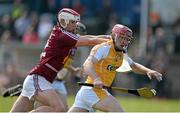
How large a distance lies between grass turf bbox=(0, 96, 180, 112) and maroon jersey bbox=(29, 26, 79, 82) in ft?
17.0

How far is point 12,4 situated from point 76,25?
14982mm

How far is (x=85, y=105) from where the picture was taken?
46.0ft

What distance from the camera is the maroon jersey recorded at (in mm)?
14219

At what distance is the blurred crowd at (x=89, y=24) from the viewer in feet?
86.5

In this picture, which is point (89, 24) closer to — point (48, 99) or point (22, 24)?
point (22, 24)

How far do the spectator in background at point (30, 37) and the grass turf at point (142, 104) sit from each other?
11.5ft

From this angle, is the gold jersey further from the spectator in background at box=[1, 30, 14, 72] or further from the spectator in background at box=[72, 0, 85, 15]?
the spectator in background at box=[72, 0, 85, 15]

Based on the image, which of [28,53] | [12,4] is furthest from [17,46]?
[12,4]

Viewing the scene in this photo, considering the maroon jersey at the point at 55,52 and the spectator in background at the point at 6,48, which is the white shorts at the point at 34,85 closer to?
the maroon jersey at the point at 55,52

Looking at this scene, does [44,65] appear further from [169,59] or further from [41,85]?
[169,59]

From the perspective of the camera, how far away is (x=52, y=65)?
47.0 ft

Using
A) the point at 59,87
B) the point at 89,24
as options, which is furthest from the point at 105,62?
the point at 89,24

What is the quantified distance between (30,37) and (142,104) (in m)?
5.36

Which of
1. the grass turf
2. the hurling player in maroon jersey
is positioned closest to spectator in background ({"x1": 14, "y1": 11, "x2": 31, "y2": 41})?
the grass turf
